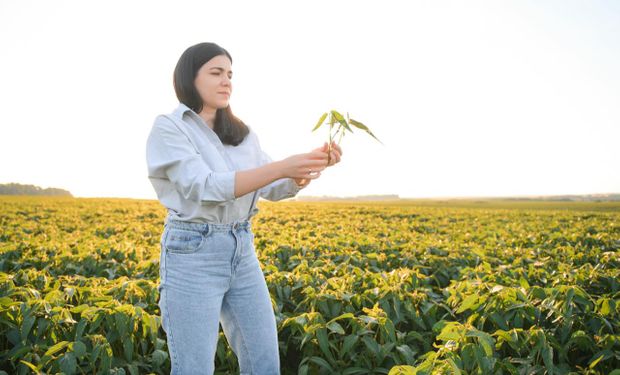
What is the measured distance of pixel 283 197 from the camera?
96.5 inches

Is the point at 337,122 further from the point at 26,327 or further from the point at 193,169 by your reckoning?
the point at 26,327

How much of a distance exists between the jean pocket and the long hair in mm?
575

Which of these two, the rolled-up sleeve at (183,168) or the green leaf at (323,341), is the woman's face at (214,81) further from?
the green leaf at (323,341)

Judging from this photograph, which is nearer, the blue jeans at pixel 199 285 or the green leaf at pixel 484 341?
the blue jeans at pixel 199 285

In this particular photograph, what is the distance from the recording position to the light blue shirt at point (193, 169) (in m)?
1.75

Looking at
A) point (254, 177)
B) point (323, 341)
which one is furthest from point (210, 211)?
point (323, 341)

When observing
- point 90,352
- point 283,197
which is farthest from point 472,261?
point 90,352

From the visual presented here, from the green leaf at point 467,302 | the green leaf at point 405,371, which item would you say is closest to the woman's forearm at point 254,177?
the green leaf at point 405,371

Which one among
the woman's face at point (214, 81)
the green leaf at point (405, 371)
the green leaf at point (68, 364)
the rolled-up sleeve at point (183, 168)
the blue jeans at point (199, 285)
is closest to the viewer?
the rolled-up sleeve at point (183, 168)

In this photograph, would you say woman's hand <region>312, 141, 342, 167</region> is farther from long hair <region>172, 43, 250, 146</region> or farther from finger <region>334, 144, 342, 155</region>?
long hair <region>172, 43, 250, 146</region>

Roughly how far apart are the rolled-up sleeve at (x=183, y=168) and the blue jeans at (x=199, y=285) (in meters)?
0.23

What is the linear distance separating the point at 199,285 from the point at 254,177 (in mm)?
586

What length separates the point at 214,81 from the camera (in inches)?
84.3

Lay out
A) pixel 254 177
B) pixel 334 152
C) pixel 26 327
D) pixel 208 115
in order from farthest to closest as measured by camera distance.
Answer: pixel 26 327 → pixel 208 115 → pixel 334 152 → pixel 254 177
